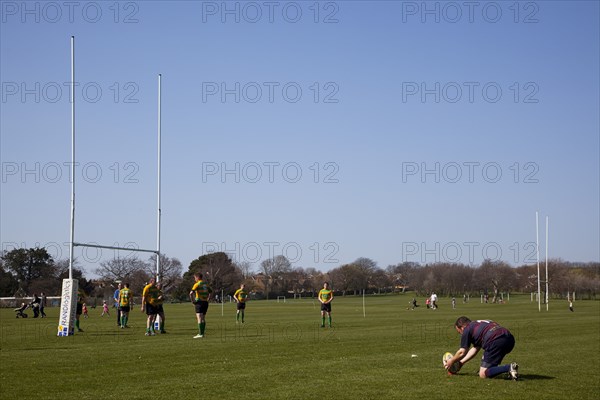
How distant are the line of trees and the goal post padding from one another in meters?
63.7

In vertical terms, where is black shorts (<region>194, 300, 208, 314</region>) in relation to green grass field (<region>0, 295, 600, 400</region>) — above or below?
above

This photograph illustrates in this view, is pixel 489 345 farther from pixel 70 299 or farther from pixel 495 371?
pixel 70 299

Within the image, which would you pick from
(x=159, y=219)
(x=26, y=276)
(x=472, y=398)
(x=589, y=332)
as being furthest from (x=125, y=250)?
(x=26, y=276)

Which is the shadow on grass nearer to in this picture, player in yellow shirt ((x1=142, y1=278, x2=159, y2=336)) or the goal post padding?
player in yellow shirt ((x1=142, y1=278, x2=159, y2=336))

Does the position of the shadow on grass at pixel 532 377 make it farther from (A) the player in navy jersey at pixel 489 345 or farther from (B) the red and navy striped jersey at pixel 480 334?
(B) the red and navy striped jersey at pixel 480 334

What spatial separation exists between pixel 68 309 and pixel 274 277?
500ft

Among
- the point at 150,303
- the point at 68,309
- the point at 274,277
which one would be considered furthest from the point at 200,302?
the point at 274,277

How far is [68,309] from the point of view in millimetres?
26125

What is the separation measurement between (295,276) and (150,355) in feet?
542

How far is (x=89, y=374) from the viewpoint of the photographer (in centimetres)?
1382

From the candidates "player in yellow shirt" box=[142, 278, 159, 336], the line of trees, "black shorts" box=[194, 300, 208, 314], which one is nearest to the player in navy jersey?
"black shorts" box=[194, 300, 208, 314]

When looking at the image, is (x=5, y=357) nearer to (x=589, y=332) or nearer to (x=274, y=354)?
(x=274, y=354)

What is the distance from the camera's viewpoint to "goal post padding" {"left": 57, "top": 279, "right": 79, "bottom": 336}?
25.7 meters

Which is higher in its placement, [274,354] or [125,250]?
[125,250]
